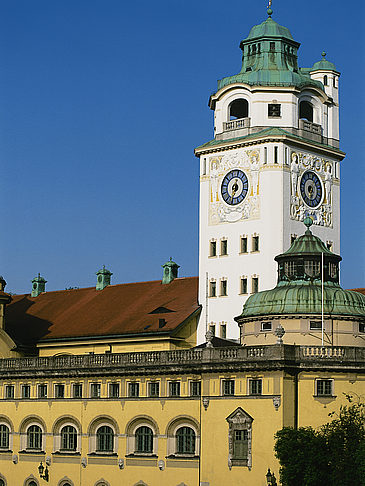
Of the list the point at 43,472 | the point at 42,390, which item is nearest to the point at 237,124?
the point at 42,390

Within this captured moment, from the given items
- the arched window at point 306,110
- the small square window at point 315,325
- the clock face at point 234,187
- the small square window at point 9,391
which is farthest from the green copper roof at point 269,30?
the small square window at point 9,391

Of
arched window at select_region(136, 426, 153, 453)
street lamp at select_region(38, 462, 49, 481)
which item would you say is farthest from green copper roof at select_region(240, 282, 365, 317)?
street lamp at select_region(38, 462, 49, 481)

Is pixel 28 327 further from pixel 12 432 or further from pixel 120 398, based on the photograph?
pixel 120 398

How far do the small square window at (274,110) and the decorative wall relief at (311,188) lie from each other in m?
3.39

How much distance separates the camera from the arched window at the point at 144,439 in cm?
8556

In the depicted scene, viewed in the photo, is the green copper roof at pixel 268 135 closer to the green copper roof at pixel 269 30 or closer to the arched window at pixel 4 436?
the green copper roof at pixel 269 30

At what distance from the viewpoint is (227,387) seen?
80.5 m

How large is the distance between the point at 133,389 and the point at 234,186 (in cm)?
2009

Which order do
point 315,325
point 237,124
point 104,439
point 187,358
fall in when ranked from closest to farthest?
point 315,325 < point 187,358 < point 104,439 < point 237,124

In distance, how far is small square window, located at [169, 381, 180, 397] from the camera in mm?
84188

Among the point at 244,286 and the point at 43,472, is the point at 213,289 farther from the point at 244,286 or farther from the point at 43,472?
the point at 43,472

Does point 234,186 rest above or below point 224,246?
above

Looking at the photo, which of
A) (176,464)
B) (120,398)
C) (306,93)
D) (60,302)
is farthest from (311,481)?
(60,302)

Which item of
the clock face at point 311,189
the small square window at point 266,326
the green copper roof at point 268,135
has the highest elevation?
the green copper roof at point 268,135
